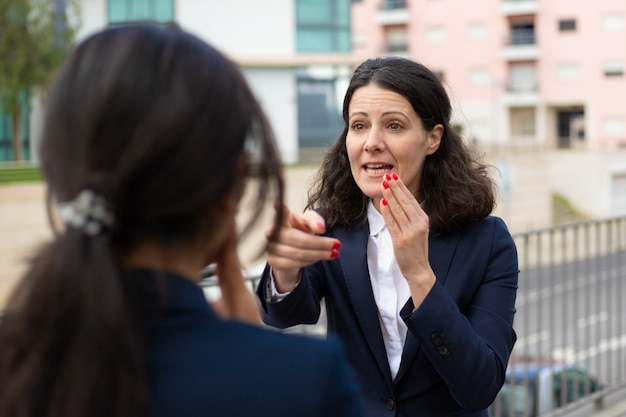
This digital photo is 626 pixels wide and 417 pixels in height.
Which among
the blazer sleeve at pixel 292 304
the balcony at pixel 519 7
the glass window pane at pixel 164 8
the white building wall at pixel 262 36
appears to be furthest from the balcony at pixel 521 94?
the blazer sleeve at pixel 292 304

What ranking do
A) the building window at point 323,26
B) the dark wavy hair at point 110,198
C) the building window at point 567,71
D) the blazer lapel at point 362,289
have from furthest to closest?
the building window at point 567,71, the building window at point 323,26, the blazer lapel at point 362,289, the dark wavy hair at point 110,198

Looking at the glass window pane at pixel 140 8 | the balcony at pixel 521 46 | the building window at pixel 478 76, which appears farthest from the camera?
the building window at pixel 478 76

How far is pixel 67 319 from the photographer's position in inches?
42.3

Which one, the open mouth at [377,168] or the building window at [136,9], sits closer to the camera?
the open mouth at [377,168]

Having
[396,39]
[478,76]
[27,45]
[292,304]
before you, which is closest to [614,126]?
[478,76]

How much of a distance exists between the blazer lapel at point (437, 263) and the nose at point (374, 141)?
281mm

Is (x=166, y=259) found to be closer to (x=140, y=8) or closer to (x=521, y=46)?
(x=140, y=8)

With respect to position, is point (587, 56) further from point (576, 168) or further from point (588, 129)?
point (576, 168)

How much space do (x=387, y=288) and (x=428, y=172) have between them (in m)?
0.35

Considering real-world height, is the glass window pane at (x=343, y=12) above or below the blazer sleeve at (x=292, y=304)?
above

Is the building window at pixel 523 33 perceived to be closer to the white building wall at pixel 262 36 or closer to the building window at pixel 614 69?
the building window at pixel 614 69

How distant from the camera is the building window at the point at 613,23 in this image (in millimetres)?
45688

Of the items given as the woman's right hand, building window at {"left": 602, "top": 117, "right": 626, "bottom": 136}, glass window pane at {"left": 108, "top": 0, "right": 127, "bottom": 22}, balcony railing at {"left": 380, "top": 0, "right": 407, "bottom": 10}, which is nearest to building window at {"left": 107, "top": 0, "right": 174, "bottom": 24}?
glass window pane at {"left": 108, "top": 0, "right": 127, "bottom": 22}

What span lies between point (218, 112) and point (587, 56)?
1926 inches
